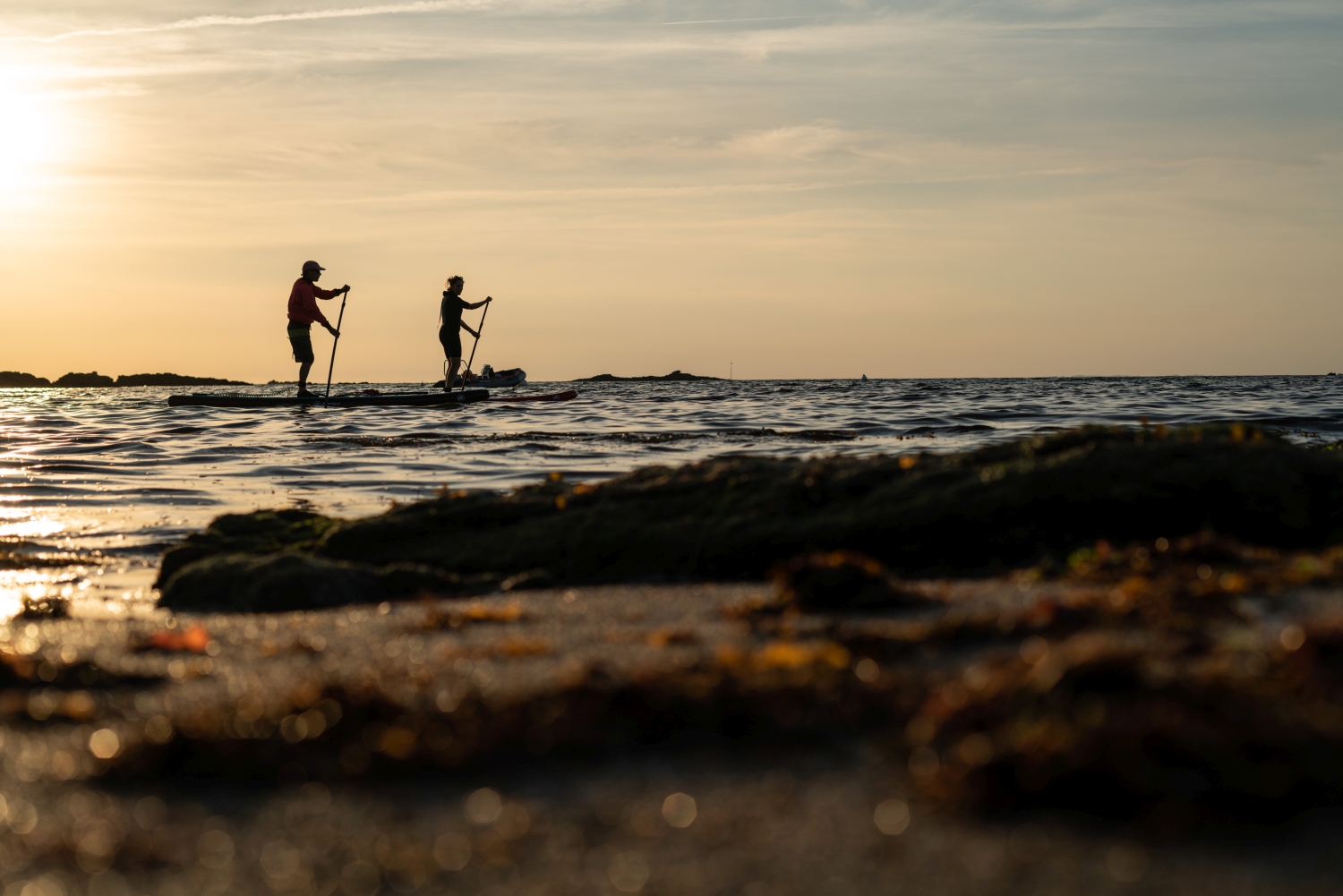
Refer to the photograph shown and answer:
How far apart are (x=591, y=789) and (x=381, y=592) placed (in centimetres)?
326

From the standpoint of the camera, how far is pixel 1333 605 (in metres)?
3.43

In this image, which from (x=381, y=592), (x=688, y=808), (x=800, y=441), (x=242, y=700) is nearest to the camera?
(x=688, y=808)

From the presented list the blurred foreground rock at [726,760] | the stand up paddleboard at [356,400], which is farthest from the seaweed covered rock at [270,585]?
the stand up paddleboard at [356,400]

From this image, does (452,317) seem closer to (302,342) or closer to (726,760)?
(302,342)

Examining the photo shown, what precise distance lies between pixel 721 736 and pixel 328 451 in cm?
1162

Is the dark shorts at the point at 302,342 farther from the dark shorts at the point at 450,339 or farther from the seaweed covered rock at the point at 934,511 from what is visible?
the seaweed covered rock at the point at 934,511

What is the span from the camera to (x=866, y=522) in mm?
5355

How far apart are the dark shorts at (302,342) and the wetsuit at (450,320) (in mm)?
3072

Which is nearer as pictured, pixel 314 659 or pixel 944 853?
pixel 944 853

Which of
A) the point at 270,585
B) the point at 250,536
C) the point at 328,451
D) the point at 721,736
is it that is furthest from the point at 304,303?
the point at 721,736

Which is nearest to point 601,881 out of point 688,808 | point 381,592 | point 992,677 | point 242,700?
point 688,808

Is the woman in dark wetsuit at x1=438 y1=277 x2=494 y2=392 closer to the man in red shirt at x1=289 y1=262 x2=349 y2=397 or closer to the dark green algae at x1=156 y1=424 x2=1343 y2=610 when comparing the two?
the man in red shirt at x1=289 y1=262 x2=349 y2=397

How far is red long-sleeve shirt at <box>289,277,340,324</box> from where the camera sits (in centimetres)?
2173

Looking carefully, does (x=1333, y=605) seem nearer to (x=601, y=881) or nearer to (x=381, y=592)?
(x=601, y=881)
